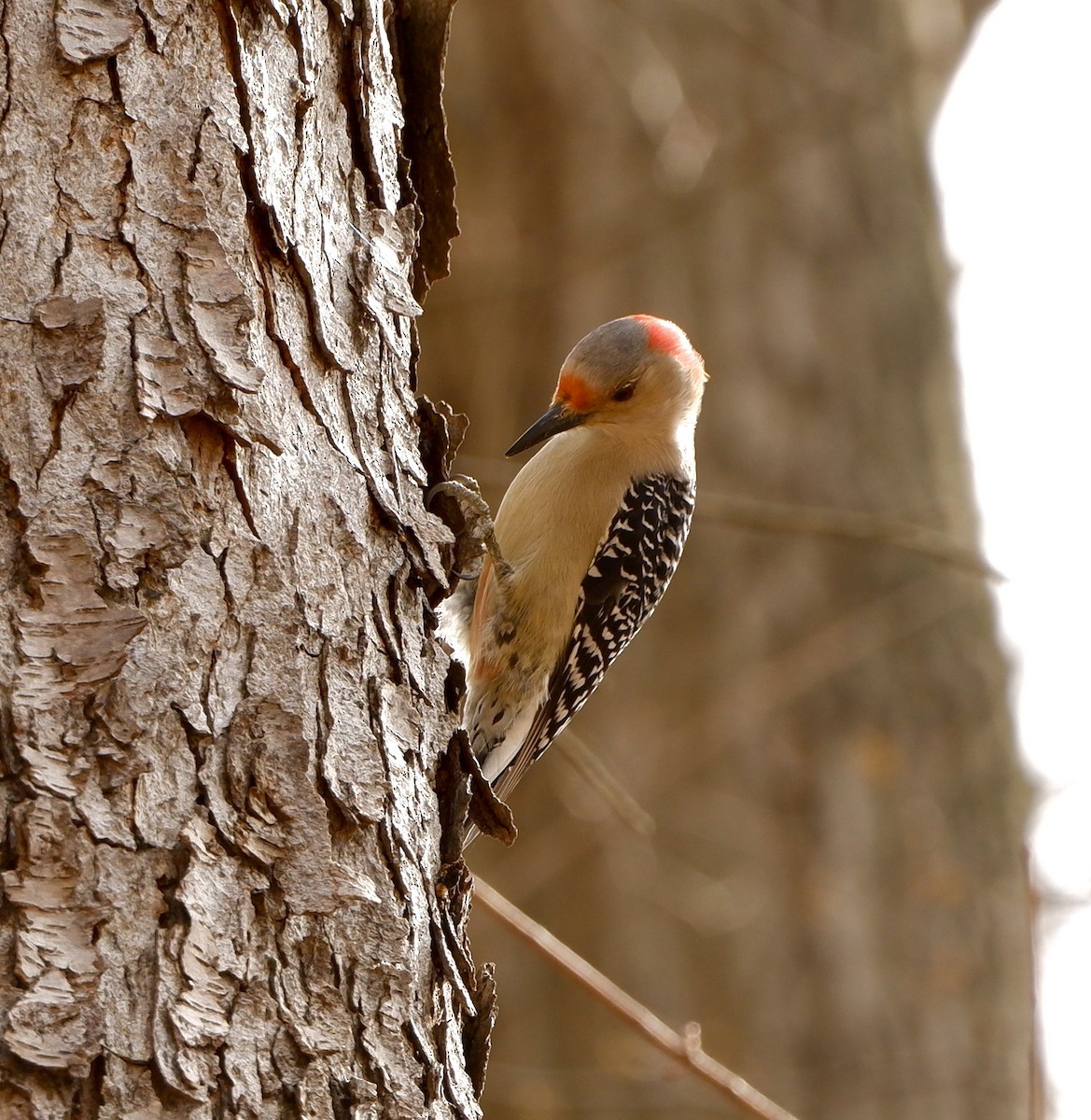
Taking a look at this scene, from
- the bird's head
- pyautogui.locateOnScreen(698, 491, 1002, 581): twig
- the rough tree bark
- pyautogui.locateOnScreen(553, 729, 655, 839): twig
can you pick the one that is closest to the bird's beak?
the bird's head

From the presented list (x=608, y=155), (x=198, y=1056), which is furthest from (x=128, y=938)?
(x=608, y=155)

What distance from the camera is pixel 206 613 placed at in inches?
81.7

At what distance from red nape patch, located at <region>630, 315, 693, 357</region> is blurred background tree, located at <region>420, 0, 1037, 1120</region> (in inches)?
42.6

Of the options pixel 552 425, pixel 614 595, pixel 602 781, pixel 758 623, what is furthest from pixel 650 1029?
pixel 758 623

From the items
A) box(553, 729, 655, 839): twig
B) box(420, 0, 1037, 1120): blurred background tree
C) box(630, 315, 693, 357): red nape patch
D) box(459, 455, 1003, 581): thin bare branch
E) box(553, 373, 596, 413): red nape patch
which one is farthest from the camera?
box(420, 0, 1037, 1120): blurred background tree

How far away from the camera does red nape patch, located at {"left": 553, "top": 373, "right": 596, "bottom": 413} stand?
4.59 meters

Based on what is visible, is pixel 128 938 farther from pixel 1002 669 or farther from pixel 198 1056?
pixel 1002 669

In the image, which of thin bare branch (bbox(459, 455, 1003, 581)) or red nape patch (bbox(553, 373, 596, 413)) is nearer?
thin bare branch (bbox(459, 455, 1003, 581))

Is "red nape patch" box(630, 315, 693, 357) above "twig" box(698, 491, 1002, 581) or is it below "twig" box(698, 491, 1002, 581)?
above

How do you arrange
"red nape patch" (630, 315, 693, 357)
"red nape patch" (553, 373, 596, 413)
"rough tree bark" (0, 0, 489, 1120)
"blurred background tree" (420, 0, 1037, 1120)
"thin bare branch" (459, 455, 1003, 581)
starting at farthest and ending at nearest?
"blurred background tree" (420, 0, 1037, 1120), "red nape patch" (630, 315, 693, 357), "red nape patch" (553, 373, 596, 413), "thin bare branch" (459, 455, 1003, 581), "rough tree bark" (0, 0, 489, 1120)

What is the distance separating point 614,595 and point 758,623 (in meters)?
1.69

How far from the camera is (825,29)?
6.79 m

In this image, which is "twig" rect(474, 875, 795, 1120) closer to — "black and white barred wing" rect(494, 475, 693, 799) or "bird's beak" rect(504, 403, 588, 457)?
"black and white barred wing" rect(494, 475, 693, 799)

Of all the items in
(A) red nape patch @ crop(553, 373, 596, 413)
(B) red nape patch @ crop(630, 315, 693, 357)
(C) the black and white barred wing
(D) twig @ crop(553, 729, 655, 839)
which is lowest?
(D) twig @ crop(553, 729, 655, 839)
